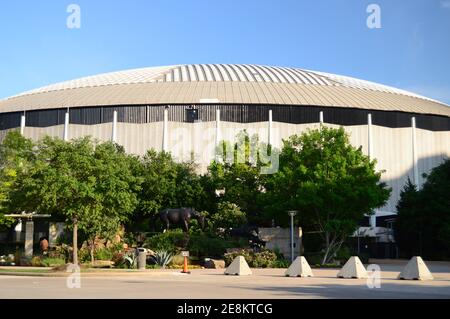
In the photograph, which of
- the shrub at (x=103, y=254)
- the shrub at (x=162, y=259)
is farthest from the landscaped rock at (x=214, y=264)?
the shrub at (x=103, y=254)

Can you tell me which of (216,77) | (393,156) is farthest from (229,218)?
(216,77)

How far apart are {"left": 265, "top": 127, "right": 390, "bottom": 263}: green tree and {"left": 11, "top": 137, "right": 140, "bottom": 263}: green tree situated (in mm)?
12914

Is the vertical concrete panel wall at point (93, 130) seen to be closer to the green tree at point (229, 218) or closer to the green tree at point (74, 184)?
the green tree at point (229, 218)

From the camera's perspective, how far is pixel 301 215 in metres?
43.6

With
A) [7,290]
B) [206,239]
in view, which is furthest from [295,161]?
[7,290]

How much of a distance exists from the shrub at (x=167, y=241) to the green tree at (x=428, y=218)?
860 inches

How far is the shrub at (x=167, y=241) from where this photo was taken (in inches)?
1624

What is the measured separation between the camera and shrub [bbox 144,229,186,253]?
41.2 metres

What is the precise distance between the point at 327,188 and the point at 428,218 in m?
16.0

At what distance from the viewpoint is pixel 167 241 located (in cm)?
4166

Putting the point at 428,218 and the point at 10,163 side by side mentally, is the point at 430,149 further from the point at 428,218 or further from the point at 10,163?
the point at 10,163

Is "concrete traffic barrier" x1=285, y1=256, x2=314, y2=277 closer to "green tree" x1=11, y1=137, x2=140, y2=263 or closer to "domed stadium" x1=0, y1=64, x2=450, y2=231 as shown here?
"green tree" x1=11, y1=137, x2=140, y2=263

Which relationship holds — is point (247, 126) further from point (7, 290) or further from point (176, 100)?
point (7, 290)

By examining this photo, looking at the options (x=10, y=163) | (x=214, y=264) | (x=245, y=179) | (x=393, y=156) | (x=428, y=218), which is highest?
(x=393, y=156)
